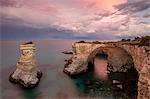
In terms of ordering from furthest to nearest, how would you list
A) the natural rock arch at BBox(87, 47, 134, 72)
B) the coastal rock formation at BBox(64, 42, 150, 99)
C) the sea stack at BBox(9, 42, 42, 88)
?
the natural rock arch at BBox(87, 47, 134, 72) → the coastal rock formation at BBox(64, 42, 150, 99) → the sea stack at BBox(9, 42, 42, 88)

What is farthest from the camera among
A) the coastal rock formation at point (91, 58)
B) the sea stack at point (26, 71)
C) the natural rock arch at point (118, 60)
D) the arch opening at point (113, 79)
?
the natural rock arch at point (118, 60)

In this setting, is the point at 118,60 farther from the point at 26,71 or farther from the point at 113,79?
the point at 26,71

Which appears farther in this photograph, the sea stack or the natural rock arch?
the natural rock arch

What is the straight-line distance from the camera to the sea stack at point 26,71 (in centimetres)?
5515

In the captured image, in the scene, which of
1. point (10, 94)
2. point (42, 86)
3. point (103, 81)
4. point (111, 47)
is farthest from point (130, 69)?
point (10, 94)

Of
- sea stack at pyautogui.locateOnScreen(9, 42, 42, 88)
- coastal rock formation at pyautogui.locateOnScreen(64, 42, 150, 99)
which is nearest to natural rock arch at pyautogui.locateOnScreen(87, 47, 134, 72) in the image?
coastal rock formation at pyautogui.locateOnScreen(64, 42, 150, 99)

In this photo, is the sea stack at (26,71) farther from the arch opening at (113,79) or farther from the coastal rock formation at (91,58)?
the coastal rock formation at (91,58)

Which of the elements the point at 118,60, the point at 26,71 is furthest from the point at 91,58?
the point at 26,71

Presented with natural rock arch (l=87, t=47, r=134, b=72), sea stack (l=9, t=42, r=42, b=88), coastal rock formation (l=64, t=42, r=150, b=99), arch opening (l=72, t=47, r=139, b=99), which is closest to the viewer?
arch opening (l=72, t=47, r=139, b=99)

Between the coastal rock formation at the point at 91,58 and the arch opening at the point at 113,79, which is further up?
the coastal rock formation at the point at 91,58

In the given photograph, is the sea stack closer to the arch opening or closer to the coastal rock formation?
the arch opening

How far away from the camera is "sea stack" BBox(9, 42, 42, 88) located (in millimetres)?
55150

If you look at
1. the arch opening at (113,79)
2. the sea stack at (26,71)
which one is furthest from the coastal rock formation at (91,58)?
the sea stack at (26,71)

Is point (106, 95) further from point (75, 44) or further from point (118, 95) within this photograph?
point (75, 44)
